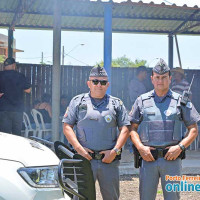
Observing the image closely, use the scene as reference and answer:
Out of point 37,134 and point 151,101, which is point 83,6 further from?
point 151,101

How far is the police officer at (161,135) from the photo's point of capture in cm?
383

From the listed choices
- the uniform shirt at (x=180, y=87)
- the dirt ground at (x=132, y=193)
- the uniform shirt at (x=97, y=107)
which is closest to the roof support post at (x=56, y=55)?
the dirt ground at (x=132, y=193)

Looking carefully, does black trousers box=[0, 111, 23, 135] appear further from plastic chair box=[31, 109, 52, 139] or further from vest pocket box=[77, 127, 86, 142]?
vest pocket box=[77, 127, 86, 142]

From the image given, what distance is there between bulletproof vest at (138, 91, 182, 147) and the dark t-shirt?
12.6 ft

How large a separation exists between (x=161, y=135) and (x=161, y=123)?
0.11m

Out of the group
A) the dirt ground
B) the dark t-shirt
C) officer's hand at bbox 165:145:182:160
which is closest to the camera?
officer's hand at bbox 165:145:182:160

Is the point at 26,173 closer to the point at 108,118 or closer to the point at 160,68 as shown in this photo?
the point at 108,118

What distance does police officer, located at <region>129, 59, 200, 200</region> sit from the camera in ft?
12.6

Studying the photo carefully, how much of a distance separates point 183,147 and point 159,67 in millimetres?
785

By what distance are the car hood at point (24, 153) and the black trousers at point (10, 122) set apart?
4.10 meters

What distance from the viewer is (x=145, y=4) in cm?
799

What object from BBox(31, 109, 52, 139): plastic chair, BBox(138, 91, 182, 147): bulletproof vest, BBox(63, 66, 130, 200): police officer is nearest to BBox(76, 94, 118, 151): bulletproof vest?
BBox(63, 66, 130, 200): police officer

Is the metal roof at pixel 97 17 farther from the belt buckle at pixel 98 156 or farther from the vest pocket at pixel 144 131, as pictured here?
the belt buckle at pixel 98 156

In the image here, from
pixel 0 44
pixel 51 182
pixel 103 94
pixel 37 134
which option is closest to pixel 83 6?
pixel 37 134
